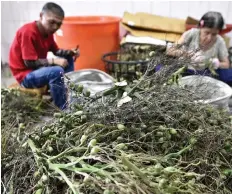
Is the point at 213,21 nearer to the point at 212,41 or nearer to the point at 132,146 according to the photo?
the point at 212,41

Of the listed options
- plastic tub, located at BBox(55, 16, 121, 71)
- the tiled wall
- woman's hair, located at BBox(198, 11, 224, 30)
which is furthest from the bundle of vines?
the tiled wall

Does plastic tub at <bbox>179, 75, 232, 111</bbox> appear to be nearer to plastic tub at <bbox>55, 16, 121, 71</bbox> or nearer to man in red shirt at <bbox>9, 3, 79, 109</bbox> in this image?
man in red shirt at <bbox>9, 3, 79, 109</bbox>

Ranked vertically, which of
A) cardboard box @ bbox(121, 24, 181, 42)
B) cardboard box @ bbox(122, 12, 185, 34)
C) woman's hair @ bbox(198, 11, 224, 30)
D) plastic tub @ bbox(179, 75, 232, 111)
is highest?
woman's hair @ bbox(198, 11, 224, 30)

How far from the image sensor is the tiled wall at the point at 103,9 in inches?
130

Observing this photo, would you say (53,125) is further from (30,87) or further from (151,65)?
Result: (30,87)

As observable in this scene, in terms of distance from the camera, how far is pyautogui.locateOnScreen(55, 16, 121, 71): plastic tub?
120 inches

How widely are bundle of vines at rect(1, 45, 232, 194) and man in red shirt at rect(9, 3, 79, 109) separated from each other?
1.21m

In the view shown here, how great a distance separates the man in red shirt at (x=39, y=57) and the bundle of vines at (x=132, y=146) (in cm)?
121

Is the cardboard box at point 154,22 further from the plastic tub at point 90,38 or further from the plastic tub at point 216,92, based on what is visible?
the plastic tub at point 216,92

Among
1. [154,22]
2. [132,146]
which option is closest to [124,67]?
[154,22]

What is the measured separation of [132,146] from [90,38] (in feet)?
7.38

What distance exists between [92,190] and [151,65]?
60 cm

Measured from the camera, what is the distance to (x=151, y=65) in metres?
1.23

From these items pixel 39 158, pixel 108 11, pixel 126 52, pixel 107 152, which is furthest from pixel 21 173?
pixel 108 11
